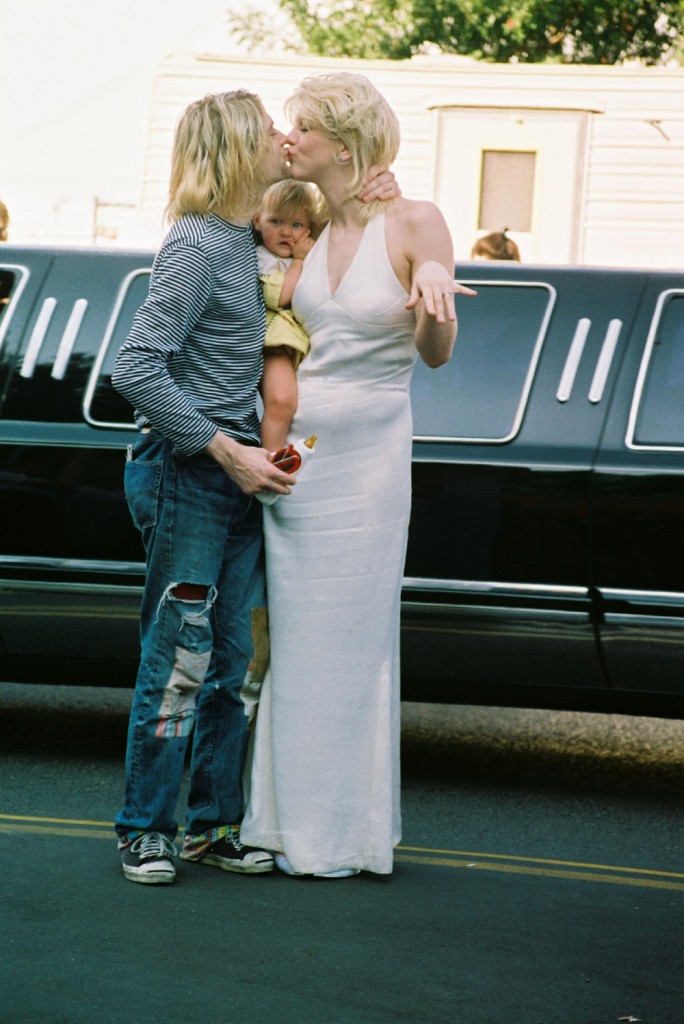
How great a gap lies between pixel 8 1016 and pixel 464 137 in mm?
12209

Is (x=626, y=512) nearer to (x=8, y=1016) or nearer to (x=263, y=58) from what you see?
(x=8, y=1016)

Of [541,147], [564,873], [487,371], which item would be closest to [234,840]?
[564,873]

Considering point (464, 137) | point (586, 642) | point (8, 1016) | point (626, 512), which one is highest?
point (464, 137)

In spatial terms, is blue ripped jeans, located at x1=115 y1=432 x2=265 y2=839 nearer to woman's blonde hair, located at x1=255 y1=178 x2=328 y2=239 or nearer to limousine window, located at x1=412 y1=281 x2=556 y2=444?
woman's blonde hair, located at x1=255 y1=178 x2=328 y2=239

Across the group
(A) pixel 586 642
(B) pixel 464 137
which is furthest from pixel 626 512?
(B) pixel 464 137

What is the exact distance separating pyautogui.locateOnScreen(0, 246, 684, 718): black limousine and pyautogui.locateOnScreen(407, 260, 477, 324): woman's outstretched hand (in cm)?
139

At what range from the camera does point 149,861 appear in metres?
3.97

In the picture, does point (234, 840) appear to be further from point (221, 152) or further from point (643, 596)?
point (221, 152)

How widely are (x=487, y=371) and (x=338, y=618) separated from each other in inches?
53.3

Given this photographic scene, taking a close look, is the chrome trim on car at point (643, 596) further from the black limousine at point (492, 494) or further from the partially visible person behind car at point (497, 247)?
the partially visible person behind car at point (497, 247)

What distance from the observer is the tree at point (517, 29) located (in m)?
25.4

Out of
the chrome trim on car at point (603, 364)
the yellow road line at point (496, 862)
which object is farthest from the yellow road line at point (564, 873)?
the chrome trim on car at point (603, 364)

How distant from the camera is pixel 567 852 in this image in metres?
4.62

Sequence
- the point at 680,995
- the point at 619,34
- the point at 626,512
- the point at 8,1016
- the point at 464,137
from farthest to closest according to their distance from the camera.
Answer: the point at 619,34 < the point at 464,137 < the point at 626,512 < the point at 680,995 < the point at 8,1016
